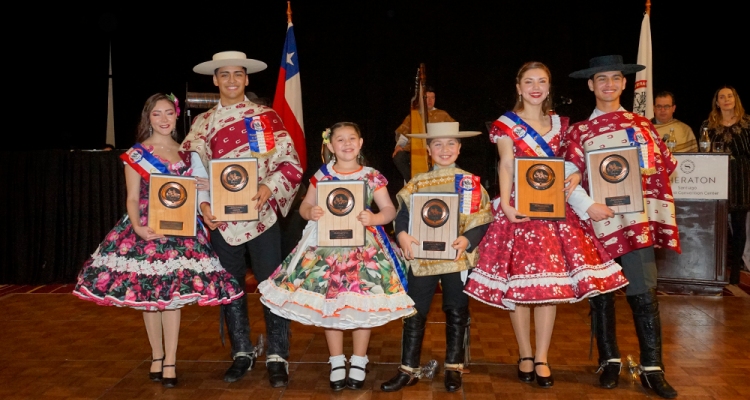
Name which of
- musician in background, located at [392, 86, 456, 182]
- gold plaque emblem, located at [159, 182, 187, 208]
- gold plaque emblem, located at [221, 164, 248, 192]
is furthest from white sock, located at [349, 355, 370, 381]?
musician in background, located at [392, 86, 456, 182]

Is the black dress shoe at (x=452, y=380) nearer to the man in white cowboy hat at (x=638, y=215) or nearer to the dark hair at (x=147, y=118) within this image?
the man in white cowboy hat at (x=638, y=215)

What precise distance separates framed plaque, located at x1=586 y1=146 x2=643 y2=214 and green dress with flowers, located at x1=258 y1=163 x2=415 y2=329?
0.96m

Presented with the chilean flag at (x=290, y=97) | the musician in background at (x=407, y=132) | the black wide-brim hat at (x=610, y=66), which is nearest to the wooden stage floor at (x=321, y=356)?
the black wide-brim hat at (x=610, y=66)

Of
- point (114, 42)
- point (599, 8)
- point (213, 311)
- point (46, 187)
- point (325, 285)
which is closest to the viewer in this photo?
point (325, 285)

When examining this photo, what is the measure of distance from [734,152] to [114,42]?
6.80m

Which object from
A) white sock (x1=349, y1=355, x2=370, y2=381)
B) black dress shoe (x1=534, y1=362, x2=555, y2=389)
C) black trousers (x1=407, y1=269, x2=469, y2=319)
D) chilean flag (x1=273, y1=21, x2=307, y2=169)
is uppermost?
chilean flag (x1=273, y1=21, x2=307, y2=169)

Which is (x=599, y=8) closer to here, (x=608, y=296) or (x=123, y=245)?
(x=608, y=296)

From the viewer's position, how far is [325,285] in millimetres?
2949

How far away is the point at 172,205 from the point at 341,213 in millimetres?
794

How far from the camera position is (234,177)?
3100mm

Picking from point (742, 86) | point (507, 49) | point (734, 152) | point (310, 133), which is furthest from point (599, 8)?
point (310, 133)

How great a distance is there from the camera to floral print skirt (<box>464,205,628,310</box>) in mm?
2873

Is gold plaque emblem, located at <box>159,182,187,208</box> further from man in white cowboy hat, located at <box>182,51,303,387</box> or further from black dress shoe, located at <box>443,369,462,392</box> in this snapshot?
black dress shoe, located at <box>443,369,462,392</box>

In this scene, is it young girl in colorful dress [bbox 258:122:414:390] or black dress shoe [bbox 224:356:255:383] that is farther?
black dress shoe [bbox 224:356:255:383]
